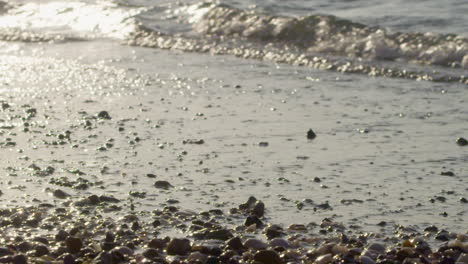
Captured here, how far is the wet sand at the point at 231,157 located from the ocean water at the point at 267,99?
0.02 m

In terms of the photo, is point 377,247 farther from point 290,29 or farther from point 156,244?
point 290,29

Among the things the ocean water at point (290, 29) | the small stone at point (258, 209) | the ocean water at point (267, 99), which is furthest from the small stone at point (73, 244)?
the ocean water at point (290, 29)

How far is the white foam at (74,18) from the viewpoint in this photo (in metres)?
15.4

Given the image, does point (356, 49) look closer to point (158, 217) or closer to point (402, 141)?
point (402, 141)

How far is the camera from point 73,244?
4.50m

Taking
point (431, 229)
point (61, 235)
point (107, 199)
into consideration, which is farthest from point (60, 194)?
point (431, 229)

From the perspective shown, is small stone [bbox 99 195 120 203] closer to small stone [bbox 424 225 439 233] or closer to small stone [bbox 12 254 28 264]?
small stone [bbox 12 254 28 264]

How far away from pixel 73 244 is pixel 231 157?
7.48 ft

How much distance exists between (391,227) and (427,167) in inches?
53.1

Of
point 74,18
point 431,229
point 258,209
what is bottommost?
point 431,229

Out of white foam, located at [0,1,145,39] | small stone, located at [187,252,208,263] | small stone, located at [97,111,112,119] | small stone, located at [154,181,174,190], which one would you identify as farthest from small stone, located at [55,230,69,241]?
white foam, located at [0,1,145,39]

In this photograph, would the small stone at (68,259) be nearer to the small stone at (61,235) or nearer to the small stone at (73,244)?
the small stone at (73,244)

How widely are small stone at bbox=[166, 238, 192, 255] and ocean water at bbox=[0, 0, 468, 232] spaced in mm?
794

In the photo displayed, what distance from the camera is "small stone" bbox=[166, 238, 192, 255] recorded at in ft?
14.9
